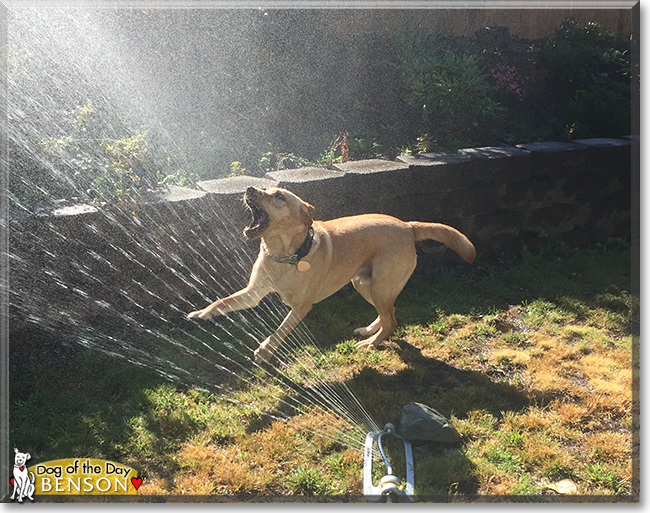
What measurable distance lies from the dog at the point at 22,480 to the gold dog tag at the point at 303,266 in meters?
1.61

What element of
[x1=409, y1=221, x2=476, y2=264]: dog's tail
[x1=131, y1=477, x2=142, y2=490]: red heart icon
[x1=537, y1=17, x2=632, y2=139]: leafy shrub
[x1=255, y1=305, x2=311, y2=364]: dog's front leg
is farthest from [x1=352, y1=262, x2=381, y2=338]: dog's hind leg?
[x1=537, y1=17, x2=632, y2=139]: leafy shrub

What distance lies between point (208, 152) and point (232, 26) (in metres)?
1.88

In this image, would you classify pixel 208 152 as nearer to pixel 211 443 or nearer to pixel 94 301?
pixel 94 301

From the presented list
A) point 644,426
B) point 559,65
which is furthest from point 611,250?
point 644,426

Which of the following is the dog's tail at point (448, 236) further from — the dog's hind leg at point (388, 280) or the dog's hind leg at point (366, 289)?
the dog's hind leg at point (366, 289)

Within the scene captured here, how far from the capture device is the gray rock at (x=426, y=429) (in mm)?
2875

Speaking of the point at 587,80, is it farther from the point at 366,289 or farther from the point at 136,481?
the point at 136,481

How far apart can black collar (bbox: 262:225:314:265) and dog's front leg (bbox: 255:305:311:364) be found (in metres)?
0.34

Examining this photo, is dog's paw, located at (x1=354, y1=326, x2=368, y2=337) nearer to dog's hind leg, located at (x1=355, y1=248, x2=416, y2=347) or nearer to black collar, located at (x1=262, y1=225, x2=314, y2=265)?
dog's hind leg, located at (x1=355, y1=248, x2=416, y2=347)

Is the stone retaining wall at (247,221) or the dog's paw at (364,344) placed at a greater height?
the stone retaining wall at (247,221)

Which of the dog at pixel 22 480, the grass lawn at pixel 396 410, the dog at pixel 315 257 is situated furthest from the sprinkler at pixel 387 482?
the dog at pixel 22 480

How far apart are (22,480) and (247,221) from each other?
2145 mm

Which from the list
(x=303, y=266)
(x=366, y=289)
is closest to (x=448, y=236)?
(x=366, y=289)

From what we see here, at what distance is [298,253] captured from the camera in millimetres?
3258
